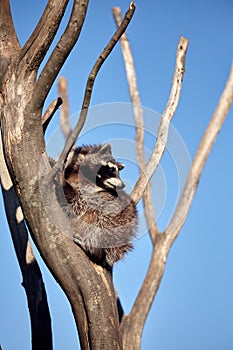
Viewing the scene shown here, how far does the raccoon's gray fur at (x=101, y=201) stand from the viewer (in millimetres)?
3802

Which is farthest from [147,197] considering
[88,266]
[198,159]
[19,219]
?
[88,266]

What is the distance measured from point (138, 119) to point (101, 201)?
3080 millimetres

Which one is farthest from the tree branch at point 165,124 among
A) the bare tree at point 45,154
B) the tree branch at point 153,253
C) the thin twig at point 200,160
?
the thin twig at point 200,160

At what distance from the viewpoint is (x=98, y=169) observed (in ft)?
13.4

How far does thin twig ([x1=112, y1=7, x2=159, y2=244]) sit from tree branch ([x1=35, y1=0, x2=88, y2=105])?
197 centimetres

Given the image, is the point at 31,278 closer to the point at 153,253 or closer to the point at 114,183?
the point at 114,183

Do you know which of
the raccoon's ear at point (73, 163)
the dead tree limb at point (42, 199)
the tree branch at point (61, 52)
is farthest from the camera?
the raccoon's ear at point (73, 163)

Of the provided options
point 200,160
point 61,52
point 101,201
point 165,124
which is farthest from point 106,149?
A: point 200,160

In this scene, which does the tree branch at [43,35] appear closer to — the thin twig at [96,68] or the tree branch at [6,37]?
the tree branch at [6,37]

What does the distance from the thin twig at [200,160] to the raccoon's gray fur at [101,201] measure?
223cm

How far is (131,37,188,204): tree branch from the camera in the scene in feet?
13.5

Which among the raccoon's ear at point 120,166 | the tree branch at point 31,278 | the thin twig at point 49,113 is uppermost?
the thin twig at point 49,113

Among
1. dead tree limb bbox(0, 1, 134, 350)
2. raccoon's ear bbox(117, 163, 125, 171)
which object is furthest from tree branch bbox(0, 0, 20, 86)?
raccoon's ear bbox(117, 163, 125, 171)

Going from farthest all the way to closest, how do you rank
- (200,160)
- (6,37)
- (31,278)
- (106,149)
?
(200,160) < (31,278) < (106,149) < (6,37)
